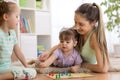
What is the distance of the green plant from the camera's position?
12.2 feet

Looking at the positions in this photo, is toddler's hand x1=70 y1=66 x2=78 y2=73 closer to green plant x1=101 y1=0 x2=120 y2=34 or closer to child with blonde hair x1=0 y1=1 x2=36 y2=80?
child with blonde hair x1=0 y1=1 x2=36 y2=80

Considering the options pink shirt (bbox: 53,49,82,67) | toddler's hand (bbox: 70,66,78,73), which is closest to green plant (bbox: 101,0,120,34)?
pink shirt (bbox: 53,49,82,67)

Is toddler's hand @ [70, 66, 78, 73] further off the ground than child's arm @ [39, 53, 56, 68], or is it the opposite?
child's arm @ [39, 53, 56, 68]

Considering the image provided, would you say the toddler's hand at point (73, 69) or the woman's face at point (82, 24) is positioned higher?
the woman's face at point (82, 24)

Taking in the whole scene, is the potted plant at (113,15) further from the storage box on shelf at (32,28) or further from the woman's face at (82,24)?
the woman's face at (82,24)

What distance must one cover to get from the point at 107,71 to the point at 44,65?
17.3 inches

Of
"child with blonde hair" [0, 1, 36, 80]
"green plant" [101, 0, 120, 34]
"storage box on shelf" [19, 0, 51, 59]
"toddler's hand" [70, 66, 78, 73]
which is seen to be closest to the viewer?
"child with blonde hair" [0, 1, 36, 80]

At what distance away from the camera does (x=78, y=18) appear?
1.76 m

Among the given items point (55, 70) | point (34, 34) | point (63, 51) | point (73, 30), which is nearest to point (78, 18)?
point (73, 30)

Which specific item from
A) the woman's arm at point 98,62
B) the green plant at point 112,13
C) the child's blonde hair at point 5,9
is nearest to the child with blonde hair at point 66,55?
the woman's arm at point 98,62

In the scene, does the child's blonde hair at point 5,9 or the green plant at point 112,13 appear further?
the green plant at point 112,13

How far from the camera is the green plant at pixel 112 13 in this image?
12.2 ft

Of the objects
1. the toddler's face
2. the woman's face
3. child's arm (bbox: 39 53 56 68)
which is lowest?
child's arm (bbox: 39 53 56 68)

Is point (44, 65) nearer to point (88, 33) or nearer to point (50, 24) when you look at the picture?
point (88, 33)
